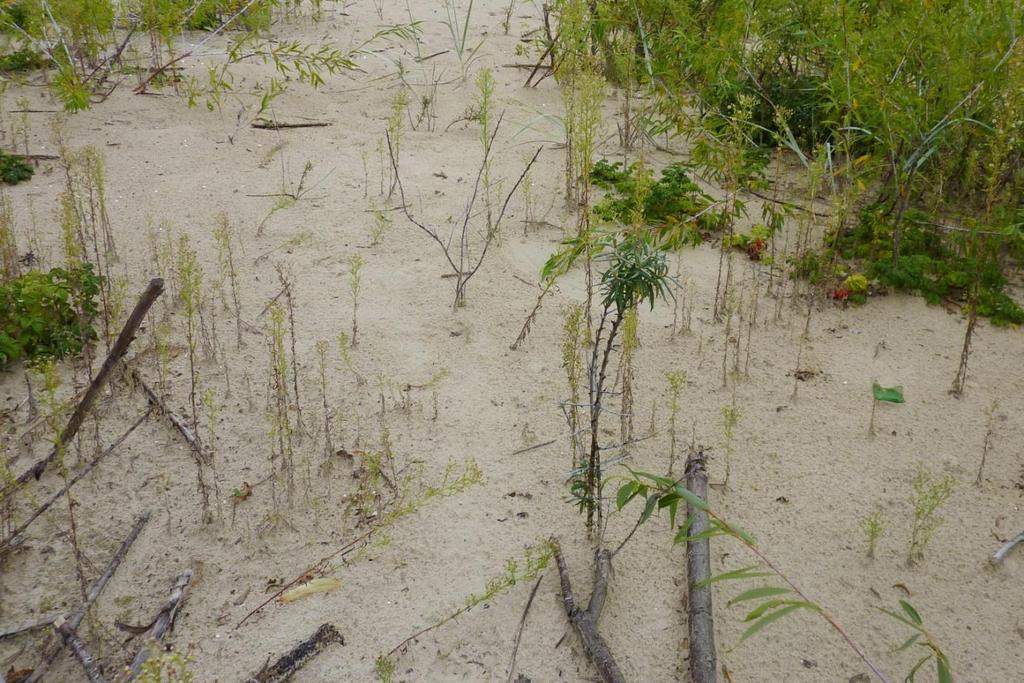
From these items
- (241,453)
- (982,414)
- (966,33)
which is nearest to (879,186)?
(966,33)

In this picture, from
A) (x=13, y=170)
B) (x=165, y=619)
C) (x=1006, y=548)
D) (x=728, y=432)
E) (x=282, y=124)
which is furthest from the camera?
(x=282, y=124)

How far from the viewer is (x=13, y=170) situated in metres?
5.12

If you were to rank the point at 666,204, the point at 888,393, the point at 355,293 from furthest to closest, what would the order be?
the point at 666,204 < the point at 355,293 < the point at 888,393

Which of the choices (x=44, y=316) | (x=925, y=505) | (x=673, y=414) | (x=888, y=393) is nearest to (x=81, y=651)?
(x=44, y=316)

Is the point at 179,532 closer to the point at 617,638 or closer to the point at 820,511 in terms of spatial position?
the point at 617,638

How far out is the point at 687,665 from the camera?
281 centimetres

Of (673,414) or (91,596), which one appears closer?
(91,596)

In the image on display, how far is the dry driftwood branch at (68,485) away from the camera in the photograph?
300 cm

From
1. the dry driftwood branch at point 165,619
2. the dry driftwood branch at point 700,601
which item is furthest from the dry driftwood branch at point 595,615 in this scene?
the dry driftwood branch at point 165,619

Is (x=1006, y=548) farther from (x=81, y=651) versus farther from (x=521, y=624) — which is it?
(x=81, y=651)

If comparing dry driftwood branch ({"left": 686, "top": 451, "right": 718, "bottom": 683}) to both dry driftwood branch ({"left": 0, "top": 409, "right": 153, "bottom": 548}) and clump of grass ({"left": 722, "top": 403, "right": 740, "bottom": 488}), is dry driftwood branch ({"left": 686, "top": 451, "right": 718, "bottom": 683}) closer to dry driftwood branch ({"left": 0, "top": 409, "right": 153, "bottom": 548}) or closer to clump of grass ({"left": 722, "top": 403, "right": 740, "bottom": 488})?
clump of grass ({"left": 722, "top": 403, "right": 740, "bottom": 488})

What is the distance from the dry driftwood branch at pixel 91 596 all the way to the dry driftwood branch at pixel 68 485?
17 cm

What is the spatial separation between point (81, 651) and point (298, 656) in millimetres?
577

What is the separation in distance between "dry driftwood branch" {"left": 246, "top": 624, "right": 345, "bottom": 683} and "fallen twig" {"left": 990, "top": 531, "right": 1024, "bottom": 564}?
2057 millimetres
